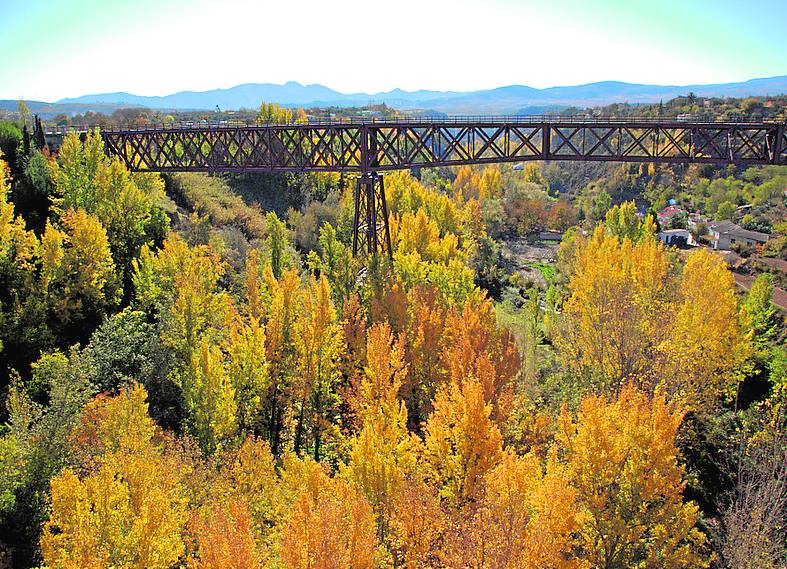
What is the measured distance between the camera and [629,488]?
57.0ft

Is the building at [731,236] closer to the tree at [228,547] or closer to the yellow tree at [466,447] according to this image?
the yellow tree at [466,447]

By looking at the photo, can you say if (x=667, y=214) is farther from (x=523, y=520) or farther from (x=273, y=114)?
(x=523, y=520)

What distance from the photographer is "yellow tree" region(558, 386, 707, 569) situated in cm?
1702

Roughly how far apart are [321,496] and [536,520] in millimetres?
5932

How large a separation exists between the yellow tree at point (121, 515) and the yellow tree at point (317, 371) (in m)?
8.37

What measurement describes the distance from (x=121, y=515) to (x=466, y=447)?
10297mm

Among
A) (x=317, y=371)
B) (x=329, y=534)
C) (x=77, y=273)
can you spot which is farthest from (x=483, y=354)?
(x=77, y=273)

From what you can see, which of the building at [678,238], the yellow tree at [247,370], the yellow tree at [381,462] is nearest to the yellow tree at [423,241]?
the yellow tree at [247,370]

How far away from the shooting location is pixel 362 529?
45.4ft

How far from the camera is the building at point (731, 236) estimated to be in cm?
6534

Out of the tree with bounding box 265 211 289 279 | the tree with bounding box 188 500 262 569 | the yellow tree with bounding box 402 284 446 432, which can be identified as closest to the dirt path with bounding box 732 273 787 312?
the yellow tree with bounding box 402 284 446 432

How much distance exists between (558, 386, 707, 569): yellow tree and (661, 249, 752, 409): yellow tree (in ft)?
30.3

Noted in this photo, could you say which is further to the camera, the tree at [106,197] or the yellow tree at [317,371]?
the tree at [106,197]

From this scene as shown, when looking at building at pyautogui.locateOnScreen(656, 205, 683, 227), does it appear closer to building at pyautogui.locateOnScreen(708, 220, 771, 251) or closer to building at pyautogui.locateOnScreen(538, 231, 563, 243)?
building at pyautogui.locateOnScreen(708, 220, 771, 251)
